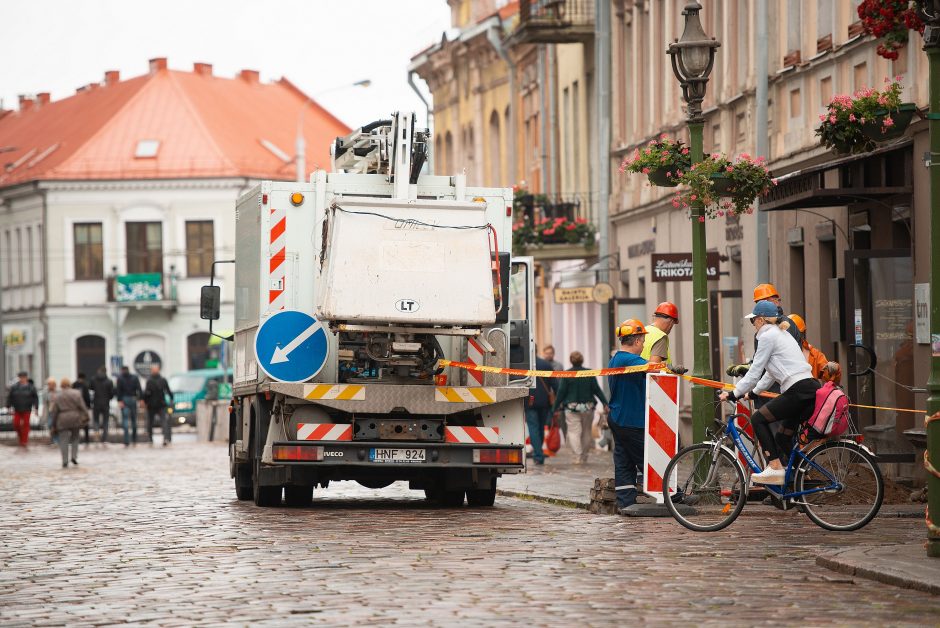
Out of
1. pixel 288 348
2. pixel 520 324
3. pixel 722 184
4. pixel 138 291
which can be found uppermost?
pixel 138 291

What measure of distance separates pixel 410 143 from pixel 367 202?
1.06 m

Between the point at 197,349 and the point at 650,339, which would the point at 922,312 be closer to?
the point at 650,339

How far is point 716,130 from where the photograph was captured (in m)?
30.2

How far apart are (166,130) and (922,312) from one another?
66.4 meters

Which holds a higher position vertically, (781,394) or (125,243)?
(125,243)

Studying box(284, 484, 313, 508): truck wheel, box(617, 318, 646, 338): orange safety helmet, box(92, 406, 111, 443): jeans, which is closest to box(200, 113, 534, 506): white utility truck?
box(284, 484, 313, 508): truck wheel

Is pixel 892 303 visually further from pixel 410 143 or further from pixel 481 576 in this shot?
pixel 481 576

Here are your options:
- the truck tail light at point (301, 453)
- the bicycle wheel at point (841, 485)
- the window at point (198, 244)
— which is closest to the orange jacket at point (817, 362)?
the bicycle wheel at point (841, 485)

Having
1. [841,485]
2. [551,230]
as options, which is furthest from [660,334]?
[551,230]

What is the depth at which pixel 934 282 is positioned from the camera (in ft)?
41.7

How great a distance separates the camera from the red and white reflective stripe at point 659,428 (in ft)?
56.2

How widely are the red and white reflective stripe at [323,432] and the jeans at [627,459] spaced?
7.82ft

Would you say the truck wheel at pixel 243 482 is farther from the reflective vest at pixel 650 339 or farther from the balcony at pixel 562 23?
the balcony at pixel 562 23

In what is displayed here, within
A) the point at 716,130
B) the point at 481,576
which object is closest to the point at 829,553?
the point at 481,576
